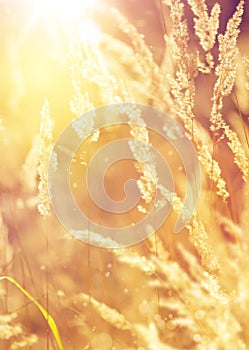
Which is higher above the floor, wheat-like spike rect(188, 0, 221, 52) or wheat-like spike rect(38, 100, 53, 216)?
wheat-like spike rect(188, 0, 221, 52)

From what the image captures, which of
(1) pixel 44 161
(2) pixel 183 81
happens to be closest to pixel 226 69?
(2) pixel 183 81

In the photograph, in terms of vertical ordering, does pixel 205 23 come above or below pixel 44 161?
above

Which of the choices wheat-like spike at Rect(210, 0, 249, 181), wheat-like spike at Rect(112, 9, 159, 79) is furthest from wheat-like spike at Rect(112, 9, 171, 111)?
wheat-like spike at Rect(210, 0, 249, 181)

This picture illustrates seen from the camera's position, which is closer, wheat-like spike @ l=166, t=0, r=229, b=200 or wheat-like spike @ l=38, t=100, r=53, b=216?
wheat-like spike @ l=166, t=0, r=229, b=200

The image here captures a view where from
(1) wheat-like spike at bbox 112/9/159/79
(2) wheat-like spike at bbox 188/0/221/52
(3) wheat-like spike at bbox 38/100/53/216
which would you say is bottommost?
(3) wheat-like spike at bbox 38/100/53/216

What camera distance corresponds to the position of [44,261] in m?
1.28

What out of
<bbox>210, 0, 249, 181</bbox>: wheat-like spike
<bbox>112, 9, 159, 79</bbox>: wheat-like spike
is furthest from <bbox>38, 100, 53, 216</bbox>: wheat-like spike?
<bbox>210, 0, 249, 181</bbox>: wheat-like spike

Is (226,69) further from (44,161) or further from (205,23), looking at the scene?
(44,161)

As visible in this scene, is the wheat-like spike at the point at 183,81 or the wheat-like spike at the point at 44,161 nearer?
the wheat-like spike at the point at 183,81

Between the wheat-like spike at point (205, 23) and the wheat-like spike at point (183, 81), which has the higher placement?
the wheat-like spike at point (205, 23)

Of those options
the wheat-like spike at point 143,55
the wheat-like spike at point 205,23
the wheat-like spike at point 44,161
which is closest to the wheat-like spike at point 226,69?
the wheat-like spike at point 205,23

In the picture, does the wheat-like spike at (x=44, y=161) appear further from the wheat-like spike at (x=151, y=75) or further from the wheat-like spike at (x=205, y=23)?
the wheat-like spike at (x=205, y=23)

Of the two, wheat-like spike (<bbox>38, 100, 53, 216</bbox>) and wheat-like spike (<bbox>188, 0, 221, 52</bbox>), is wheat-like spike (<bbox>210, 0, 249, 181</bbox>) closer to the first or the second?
wheat-like spike (<bbox>188, 0, 221, 52</bbox>)

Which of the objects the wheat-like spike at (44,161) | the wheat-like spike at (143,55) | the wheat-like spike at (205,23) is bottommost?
the wheat-like spike at (44,161)
